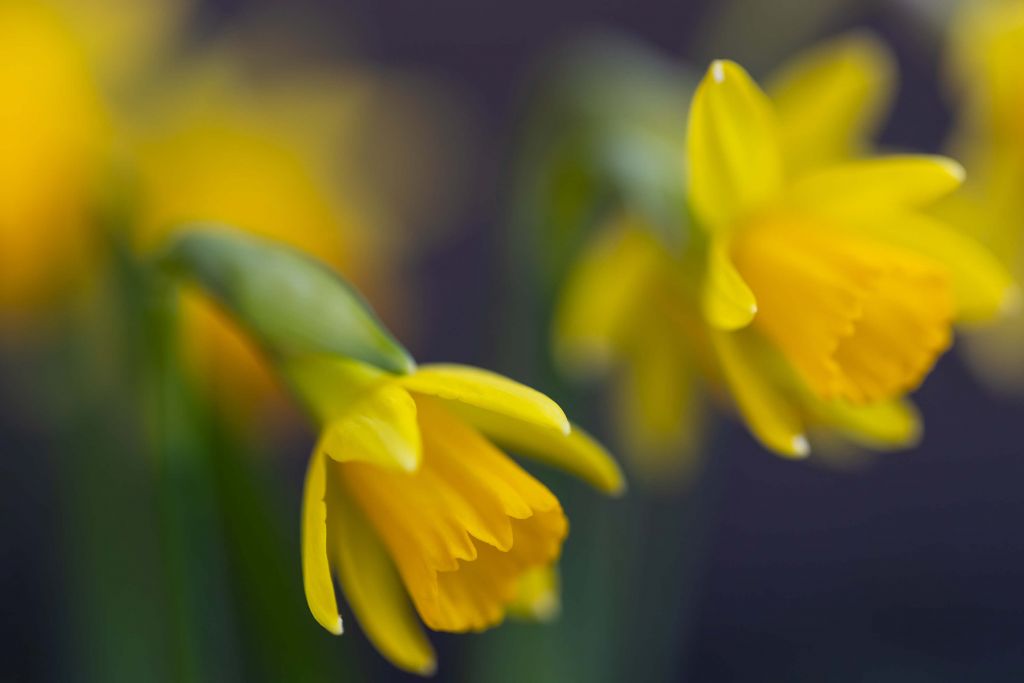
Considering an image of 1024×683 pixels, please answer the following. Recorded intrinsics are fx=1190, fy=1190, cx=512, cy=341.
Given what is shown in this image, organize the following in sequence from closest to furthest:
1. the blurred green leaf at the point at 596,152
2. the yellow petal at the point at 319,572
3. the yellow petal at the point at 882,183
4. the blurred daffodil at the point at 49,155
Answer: the yellow petal at the point at 319,572
the yellow petal at the point at 882,183
the blurred green leaf at the point at 596,152
the blurred daffodil at the point at 49,155

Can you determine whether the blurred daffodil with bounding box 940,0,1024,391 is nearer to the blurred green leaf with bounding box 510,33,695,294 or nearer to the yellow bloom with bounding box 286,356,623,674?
the blurred green leaf with bounding box 510,33,695,294

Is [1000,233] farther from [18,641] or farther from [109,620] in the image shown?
[18,641]

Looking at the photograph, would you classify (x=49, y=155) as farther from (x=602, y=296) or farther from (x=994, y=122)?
(x=994, y=122)

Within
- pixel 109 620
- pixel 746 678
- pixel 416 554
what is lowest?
pixel 746 678

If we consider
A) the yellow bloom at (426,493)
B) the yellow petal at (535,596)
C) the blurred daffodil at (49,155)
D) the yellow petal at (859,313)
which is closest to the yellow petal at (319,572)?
the yellow bloom at (426,493)

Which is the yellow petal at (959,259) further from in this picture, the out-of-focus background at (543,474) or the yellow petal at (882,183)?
the out-of-focus background at (543,474)

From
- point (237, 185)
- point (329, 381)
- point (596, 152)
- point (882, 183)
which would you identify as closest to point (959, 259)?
point (882, 183)

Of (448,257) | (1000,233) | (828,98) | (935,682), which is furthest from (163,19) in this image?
(935,682)
